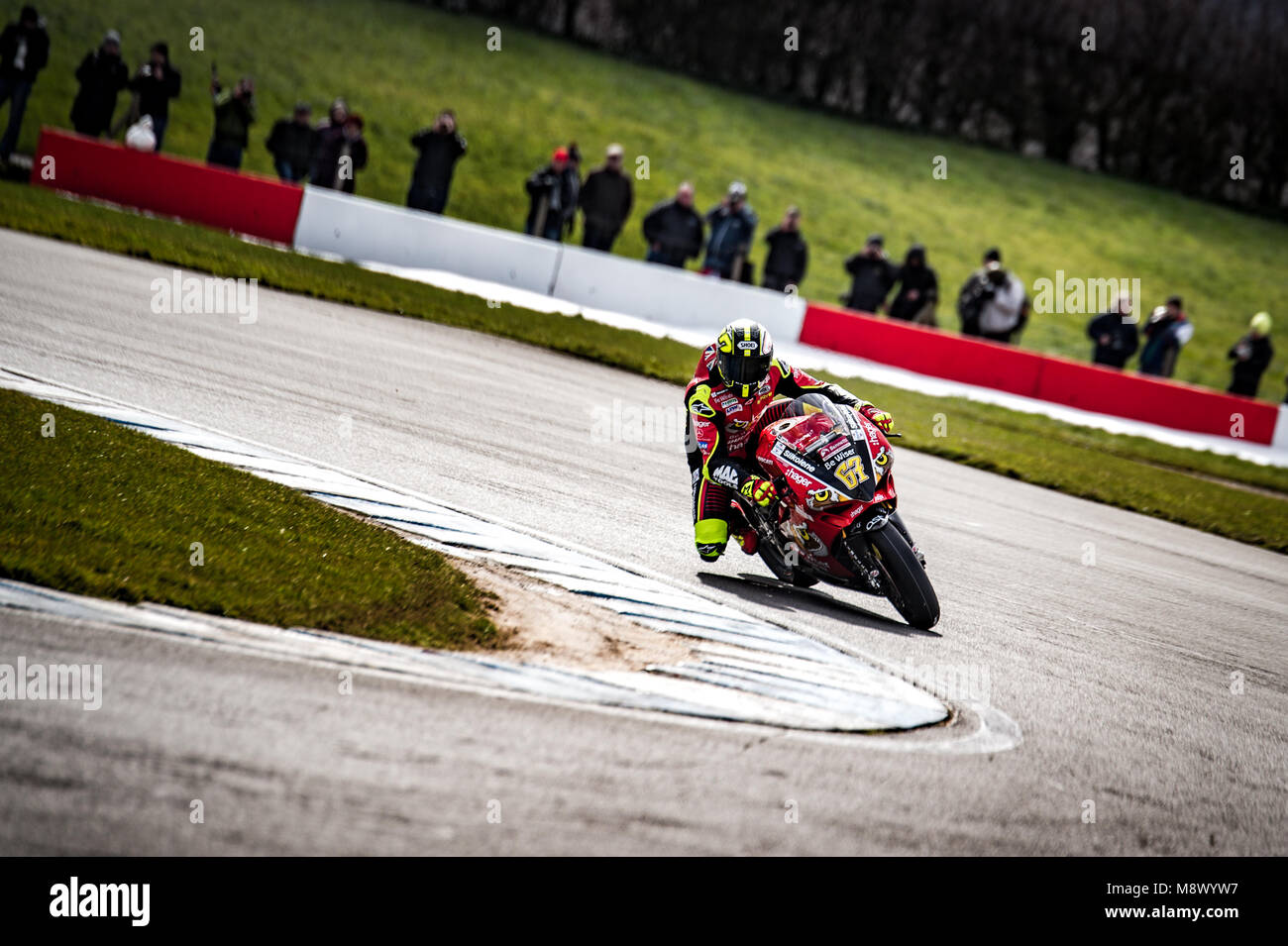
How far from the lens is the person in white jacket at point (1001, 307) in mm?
22016

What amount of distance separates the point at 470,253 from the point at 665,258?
328 cm

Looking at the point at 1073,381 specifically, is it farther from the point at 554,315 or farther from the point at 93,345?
the point at 93,345

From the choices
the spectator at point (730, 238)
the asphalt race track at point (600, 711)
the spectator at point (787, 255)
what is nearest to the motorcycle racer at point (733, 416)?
the asphalt race track at point (600, 711)

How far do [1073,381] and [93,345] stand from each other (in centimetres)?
1572

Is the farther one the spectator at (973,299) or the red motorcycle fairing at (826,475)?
the spectator at (973,299)

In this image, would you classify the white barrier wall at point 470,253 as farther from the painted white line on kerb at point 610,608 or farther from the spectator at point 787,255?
the painted white line on kerb at point 610,608

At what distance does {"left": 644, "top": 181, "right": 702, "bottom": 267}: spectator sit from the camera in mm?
21453

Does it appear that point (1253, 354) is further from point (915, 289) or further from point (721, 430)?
point (721, 430)

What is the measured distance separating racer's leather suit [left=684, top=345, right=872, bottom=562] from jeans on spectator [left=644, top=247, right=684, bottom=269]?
13163 millimetres

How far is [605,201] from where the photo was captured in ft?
71.6

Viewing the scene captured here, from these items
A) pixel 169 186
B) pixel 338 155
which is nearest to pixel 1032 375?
pixel 338 155

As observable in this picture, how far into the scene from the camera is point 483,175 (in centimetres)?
3158

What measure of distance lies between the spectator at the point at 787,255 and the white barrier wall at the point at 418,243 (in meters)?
3.78
